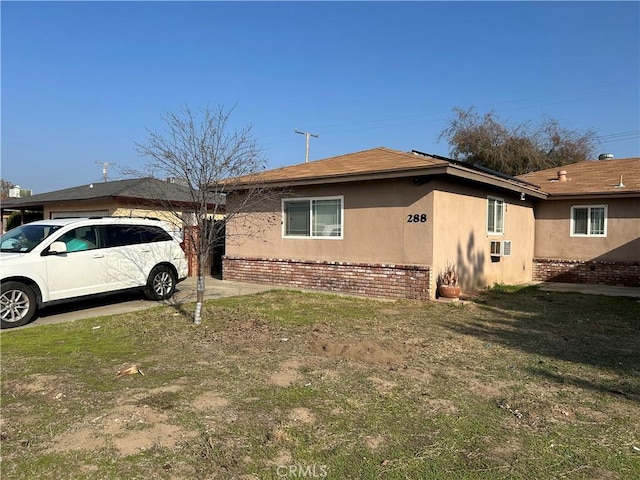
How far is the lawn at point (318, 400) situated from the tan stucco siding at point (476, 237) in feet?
11.3

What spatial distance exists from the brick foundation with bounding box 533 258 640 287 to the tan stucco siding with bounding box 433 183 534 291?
0.46 metres

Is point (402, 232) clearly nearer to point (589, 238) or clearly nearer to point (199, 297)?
point (199, 297)

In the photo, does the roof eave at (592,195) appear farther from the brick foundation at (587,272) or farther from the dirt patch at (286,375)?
the dirt patch at (286,375)

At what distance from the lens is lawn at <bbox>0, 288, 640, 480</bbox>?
10.5 feet

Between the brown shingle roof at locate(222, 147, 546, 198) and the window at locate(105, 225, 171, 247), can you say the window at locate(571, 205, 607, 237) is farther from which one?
the window at locate(105, 225, 171, 247)

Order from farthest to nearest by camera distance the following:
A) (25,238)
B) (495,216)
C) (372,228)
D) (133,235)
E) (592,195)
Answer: (592,195) < (495,216) < (372,228) < (133,235) < (25,238)

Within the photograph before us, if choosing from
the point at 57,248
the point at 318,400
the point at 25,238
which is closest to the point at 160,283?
the point at 57,248

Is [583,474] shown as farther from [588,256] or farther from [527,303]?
[588,256]

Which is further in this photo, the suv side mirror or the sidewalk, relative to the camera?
the sidewalk

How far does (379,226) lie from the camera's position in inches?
445

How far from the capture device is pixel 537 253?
16688mm

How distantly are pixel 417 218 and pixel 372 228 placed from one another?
1207 mm

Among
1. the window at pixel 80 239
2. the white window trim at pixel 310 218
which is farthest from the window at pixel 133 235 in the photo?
the white window trim at pixel 310 218

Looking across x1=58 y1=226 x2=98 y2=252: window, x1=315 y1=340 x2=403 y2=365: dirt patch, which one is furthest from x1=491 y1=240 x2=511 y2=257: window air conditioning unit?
x1=58 y1=226 x2=98 y2=252: window
